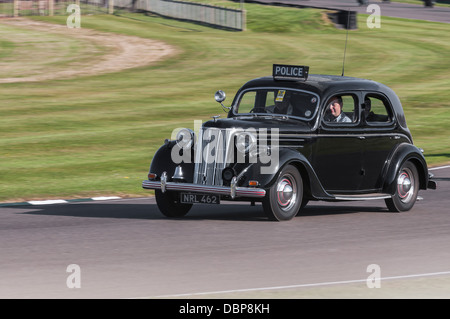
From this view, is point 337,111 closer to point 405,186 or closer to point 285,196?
point 405,186

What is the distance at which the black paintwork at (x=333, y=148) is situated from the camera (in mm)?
11922

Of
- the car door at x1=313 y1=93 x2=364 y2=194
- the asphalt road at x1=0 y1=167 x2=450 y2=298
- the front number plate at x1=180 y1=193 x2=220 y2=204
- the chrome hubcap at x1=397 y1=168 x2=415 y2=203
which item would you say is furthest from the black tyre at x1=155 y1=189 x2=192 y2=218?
the chrome hubcap at x1=397 y1=168 x2=415 y2=203

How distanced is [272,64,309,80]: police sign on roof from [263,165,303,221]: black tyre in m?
1.59

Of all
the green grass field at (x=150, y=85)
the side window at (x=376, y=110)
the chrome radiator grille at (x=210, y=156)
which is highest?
the side window at (x=376, y=110)

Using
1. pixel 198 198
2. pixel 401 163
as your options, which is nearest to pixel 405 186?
pixel 401 163

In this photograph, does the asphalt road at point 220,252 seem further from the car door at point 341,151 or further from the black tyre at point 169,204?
the car door at point 341,151

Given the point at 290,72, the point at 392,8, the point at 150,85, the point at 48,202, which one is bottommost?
the point at 150,85

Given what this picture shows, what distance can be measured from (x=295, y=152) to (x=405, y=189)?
229 cm

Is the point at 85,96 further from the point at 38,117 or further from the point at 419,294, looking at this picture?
the point at 419,294

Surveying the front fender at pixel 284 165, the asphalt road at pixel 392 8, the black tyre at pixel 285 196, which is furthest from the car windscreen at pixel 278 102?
the asphalt road at pixel 392 8

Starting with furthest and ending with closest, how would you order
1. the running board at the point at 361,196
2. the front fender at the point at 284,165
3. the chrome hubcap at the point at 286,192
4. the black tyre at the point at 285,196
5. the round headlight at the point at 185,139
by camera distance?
the running board at the point at 361,196 < the round headlight at the point at 185,139 < the chrome hubcap at the point at 286,192 < the black tyre at the point at 285,196 < the front fender at the point at 284,165

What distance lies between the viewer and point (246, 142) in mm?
11594

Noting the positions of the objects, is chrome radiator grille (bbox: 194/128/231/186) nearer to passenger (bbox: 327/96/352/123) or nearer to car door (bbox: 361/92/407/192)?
passenger (bbox: 327/96/352/123)
